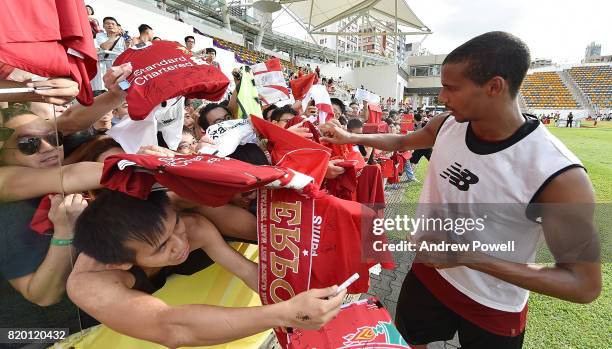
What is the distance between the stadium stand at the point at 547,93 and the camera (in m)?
43.6

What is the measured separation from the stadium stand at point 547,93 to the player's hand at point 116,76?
4992cm

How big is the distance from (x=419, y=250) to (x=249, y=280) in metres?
0.75

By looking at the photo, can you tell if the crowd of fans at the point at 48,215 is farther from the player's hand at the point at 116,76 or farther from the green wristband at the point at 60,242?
the player's hand at the point at 116,76

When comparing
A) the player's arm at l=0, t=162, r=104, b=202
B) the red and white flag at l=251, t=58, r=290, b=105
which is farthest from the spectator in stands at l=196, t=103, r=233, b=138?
the player's arm at l=0, t=162, r=104, b=202

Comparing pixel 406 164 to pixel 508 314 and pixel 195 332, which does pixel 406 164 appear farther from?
pixel 195 332

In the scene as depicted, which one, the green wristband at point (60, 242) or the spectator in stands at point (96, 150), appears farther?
the spectator in stands at point (96, 150)

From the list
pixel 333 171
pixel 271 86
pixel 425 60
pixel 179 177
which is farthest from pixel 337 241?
pixel 425 60

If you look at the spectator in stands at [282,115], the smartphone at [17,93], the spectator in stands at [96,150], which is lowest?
the spectator in stands at [96,150]

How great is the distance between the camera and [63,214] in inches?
Answer: 47.6

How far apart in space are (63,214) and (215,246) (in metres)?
0.56

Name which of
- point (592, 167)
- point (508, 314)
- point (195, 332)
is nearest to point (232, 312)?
point (195, 332)

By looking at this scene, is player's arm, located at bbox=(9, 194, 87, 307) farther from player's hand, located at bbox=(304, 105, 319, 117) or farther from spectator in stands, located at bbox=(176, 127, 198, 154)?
player's hand, located at bbox=(304, 105, 319, 117)

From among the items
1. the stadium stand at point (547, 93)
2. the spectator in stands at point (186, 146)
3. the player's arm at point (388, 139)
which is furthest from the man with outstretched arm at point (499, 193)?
the stadium stand at point (547, 93)

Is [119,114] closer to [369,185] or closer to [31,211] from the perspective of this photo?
[31,211]
